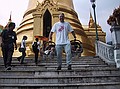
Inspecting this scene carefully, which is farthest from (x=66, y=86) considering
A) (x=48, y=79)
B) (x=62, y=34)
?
(x=62, y=34)

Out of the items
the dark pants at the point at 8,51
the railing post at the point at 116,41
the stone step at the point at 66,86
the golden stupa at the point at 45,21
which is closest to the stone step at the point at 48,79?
the stone step at the point at 66,86

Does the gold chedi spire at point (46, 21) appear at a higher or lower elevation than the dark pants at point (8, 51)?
higher

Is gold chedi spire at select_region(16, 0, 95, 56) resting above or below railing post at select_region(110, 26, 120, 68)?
above

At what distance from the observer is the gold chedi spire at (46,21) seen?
721 inches

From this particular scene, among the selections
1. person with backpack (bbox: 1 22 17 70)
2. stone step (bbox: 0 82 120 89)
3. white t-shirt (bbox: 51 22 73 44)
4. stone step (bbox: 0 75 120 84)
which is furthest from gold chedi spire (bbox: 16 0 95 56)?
stone step (bbox: 0 82 120 89)

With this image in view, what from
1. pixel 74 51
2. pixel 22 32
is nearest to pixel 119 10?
pixel 22 32

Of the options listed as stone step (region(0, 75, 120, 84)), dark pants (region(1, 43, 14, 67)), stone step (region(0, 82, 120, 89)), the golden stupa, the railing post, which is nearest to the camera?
stone step (region(0, 82, 120, 89))

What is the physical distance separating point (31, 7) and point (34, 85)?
1837 cm

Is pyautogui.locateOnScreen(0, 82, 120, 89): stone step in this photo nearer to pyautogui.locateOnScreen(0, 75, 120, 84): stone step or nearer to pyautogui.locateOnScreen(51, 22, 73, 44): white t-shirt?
pyautogui.locateOnScreen(0, 75, 120, 84): stone step

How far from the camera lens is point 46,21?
1989cm

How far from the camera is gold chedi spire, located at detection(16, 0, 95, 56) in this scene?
18.3 metres

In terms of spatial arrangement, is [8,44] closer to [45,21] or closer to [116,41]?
[116,41]

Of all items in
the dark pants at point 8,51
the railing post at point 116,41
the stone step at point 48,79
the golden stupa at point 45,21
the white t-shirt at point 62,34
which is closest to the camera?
the stone step at point 48,79

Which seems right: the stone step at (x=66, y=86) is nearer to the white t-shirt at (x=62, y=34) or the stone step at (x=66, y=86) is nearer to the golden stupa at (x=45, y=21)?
the white t-shirt at (x=62, y=34)
